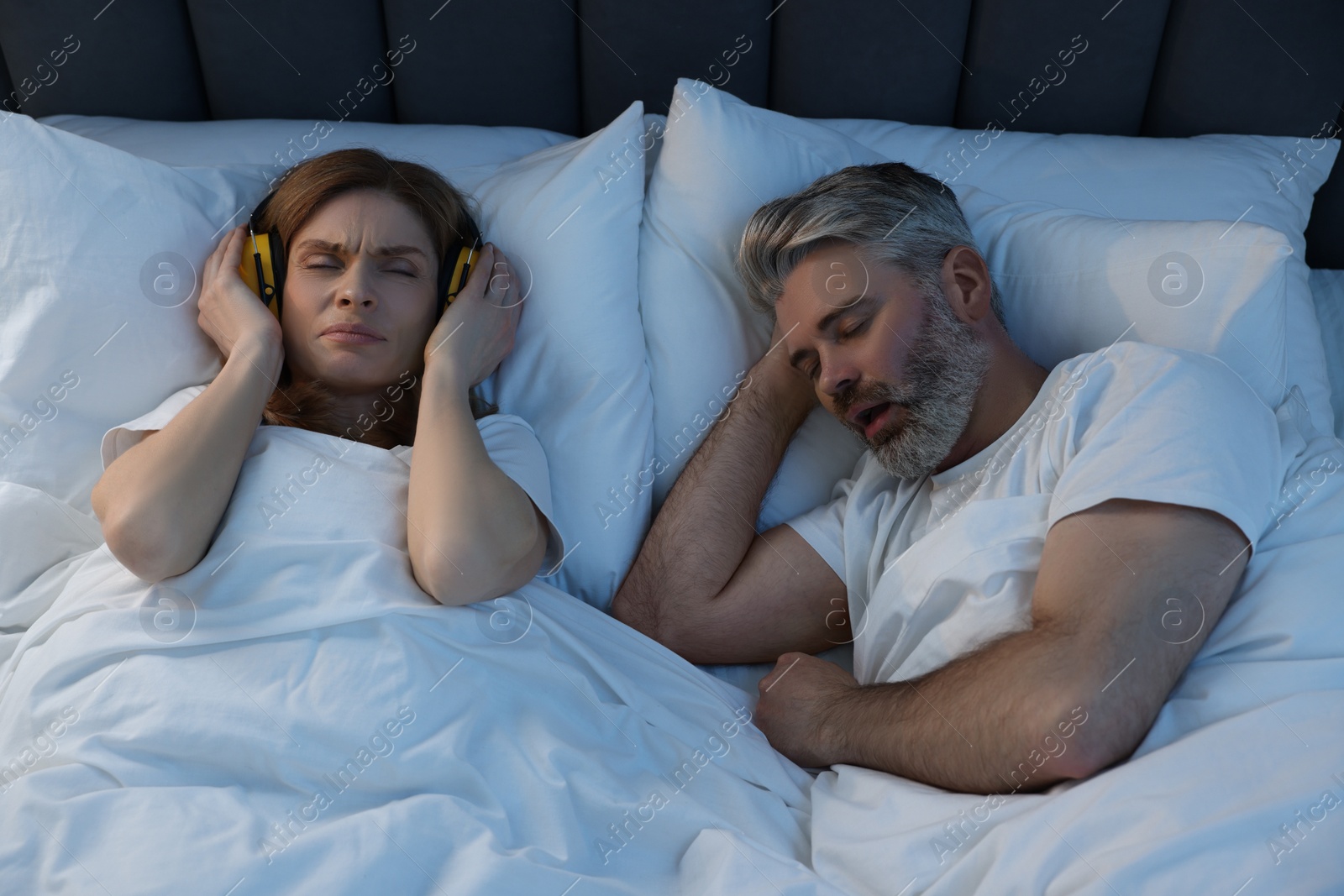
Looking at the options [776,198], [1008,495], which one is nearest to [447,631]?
[1008,495]

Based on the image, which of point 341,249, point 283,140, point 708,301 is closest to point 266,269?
point 341,249

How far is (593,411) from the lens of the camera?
4.62 feet

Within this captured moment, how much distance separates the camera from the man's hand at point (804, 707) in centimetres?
117

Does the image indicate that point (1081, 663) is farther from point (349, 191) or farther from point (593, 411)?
point (349, 191)

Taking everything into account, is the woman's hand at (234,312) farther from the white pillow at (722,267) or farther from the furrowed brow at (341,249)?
the white pillow at (722,267)

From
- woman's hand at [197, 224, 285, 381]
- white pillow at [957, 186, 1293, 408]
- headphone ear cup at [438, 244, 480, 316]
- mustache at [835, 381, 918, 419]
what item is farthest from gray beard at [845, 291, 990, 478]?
woman's hand at [197, 224, 285, 381]

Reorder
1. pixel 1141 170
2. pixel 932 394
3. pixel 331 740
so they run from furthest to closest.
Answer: pixel 1141 170 → pixel 932 394 → pixel 331 740

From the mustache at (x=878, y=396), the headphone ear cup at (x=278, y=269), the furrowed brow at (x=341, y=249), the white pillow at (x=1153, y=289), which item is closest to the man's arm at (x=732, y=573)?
the mustache at (x=878, y=396)

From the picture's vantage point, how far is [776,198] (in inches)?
57.2

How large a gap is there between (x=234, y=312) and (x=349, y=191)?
24 cm

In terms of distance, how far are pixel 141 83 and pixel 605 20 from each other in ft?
2.70

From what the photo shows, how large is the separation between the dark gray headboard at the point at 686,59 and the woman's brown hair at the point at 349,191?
0.35 m

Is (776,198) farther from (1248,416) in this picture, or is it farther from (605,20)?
(1248,416)

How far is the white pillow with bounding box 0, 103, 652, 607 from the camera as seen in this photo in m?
1.29
